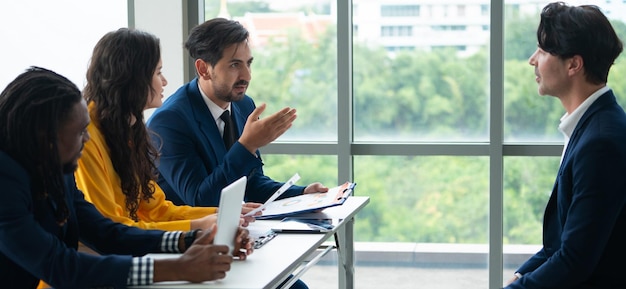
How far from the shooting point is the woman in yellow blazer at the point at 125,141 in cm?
248

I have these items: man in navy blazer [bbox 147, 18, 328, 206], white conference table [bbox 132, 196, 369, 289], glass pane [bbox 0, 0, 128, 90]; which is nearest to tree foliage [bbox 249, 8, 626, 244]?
glass pane [bbox 0, 0, 128, 90]

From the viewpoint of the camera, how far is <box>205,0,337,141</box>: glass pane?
4785 millimetres

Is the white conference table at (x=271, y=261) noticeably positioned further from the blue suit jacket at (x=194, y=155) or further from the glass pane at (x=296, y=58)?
the glass pane at (x=296, y=58)

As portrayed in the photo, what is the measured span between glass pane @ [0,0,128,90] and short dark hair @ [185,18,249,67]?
5.83 ft

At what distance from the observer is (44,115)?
6.35 feet

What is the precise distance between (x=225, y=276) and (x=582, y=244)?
0.92 m

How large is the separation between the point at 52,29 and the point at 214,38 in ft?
6.88

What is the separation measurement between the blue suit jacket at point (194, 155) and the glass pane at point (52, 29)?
6.46 feet

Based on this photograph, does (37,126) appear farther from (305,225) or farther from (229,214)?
(305,225)

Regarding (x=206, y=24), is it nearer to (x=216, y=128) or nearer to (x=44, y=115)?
(x=216, y=128)

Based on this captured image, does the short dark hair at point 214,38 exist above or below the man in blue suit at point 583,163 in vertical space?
above

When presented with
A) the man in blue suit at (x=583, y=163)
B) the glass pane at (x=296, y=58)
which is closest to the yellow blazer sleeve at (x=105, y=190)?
the man in blue suit at (x=583, y=163)

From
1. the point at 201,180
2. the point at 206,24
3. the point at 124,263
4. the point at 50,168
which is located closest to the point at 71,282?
the point at 124,263

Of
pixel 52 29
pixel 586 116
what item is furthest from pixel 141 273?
pixel 52 29
